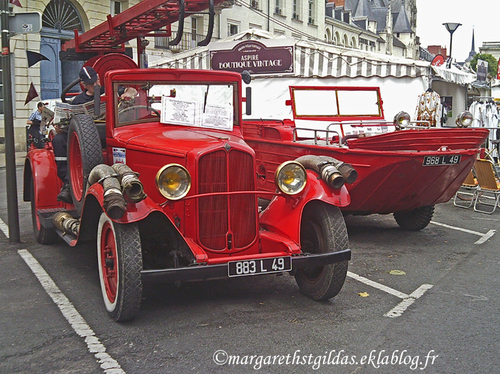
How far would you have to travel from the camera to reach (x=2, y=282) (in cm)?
566

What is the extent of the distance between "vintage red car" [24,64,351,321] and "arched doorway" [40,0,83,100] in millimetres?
16823

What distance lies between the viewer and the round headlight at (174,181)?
14.6 feet

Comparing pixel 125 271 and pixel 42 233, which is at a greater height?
pixel 125 271

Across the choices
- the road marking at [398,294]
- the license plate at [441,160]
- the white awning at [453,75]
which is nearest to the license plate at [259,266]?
the road marking at [398,294]

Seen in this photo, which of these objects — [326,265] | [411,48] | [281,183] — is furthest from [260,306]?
[411,48]

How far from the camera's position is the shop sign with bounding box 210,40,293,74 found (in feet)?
50.6

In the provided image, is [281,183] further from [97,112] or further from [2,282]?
[2,282]

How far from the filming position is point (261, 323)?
455 centimetres

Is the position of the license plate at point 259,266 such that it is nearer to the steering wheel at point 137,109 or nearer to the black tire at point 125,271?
the black tire at point 125,271

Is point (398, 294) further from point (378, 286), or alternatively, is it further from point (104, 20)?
point (104, 20)

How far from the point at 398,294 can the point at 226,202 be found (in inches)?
73.1

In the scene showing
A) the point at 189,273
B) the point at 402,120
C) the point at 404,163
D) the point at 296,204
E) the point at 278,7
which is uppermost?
the point at 278,7

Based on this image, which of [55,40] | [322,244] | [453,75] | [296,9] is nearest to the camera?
[322,244]

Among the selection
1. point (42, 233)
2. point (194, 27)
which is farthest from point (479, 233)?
point (194, 27)
